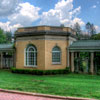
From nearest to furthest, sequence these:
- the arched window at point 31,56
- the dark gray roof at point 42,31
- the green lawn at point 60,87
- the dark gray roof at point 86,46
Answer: the green lawn at point 60,87 → the dark gray roof at point 42,31 → the dark gray roof at point 86,46 → the arched window at point 31,56

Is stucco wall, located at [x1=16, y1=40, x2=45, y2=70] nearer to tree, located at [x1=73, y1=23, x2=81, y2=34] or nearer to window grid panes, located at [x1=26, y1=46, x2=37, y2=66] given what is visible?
window grid panes, located at [x1=26, y1=46, x2=37, y2=66]

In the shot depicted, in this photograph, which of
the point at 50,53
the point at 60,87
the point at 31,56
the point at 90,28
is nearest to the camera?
the point at 60,87

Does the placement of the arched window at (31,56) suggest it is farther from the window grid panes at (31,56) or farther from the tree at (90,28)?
the tree at (90,28)

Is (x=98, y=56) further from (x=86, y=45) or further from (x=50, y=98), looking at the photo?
(x=50, y=98)

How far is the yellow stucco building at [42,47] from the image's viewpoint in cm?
1972

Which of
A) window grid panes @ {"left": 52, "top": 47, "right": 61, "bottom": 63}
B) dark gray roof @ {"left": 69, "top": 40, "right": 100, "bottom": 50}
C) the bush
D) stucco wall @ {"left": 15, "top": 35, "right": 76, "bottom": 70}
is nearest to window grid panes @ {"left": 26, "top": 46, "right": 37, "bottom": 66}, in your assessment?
stucco wall @ {"left": 15, "top": 35, "right": 76, "bottom": 70}

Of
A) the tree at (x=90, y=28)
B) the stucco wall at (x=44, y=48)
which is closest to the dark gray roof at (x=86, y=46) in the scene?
the stucco wall at (x=44, y=48)

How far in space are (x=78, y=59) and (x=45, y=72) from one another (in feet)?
17.2

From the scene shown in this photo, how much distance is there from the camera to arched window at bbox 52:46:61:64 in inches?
804

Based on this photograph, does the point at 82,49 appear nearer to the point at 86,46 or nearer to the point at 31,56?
the point at 86,46

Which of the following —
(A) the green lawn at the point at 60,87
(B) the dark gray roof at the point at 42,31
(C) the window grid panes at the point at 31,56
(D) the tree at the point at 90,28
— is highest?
(D) the tree at the point at 90,28

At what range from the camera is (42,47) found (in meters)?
19.7

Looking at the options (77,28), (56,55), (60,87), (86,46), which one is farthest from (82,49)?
(77,28)

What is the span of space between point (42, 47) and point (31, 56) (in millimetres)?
2254
